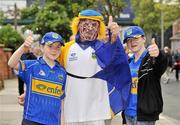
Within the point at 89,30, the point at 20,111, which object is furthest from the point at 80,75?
the point at 20,111

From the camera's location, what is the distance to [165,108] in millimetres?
14406

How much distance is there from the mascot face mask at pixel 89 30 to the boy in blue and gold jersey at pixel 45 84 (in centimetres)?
28

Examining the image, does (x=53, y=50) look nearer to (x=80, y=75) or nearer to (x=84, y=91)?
(x=80, y=75)

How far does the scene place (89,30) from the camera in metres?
4.72

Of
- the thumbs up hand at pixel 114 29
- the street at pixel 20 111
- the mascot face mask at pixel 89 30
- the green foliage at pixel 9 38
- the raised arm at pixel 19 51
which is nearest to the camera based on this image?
the thumbs up hand at pixel 114 29

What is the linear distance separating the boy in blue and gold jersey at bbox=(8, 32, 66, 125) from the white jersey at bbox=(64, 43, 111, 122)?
133 millimetres

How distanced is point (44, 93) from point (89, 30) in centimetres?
73

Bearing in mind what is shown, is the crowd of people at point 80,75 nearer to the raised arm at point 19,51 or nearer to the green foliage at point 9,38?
the raised arm at point 19,51

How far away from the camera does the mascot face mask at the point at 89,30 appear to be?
4.72m

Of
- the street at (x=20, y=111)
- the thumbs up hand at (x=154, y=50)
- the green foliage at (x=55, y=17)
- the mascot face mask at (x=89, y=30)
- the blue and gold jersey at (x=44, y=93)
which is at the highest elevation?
the mascot face mask at (x=89, y=30)

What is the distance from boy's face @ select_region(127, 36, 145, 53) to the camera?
18.0 feet

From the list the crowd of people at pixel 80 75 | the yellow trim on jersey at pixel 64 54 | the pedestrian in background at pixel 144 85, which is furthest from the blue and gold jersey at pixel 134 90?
the yellow trim on jersey at pixel 64 54

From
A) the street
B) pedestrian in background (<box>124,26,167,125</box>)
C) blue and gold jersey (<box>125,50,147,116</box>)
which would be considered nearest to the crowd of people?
pedestrian in background (<box>124,26,167,125</box>)

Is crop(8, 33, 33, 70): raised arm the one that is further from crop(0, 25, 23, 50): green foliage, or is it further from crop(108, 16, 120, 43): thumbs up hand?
crop(0, 25, 23, 50): green foliage
